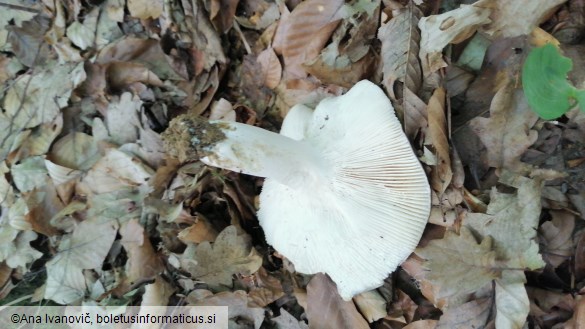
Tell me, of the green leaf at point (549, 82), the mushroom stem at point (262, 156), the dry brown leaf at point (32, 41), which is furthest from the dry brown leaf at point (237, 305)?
the dry brown leaf at point (32, 41)

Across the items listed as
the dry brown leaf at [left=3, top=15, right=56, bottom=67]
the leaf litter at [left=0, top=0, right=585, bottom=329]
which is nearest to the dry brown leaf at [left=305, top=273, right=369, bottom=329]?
the leaf litter at [left=0, top=0, right=585, bottom=329]

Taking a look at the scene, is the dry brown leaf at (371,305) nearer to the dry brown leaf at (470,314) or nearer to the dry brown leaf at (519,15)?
the dry brown leaf at (470,314)

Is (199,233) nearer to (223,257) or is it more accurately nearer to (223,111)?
(223,257)

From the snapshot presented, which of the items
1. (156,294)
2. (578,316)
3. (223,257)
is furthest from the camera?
(156,294)

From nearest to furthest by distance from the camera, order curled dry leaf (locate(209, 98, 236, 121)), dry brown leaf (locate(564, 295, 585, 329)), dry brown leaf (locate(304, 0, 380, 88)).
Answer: dry brown leaf (locate(564, 295, 585, 329)) < dry brown leaf (locate(304, 0, 380, 88)) < curled dry leaf (locate(209, 98, 236, 121))

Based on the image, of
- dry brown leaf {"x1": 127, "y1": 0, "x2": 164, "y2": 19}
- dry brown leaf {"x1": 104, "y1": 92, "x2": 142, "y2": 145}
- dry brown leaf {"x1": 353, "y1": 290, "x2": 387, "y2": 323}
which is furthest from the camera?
dry brown leaf {"x1": 104, "y1": 92, "x2": 142, "y2": 145}

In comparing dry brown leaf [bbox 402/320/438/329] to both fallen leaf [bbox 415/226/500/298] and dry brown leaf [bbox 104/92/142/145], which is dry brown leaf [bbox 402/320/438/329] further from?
dry brown leaf [bbox 104/92/142/145]

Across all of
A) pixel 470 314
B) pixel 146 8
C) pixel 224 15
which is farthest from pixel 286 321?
pixel 146 8
